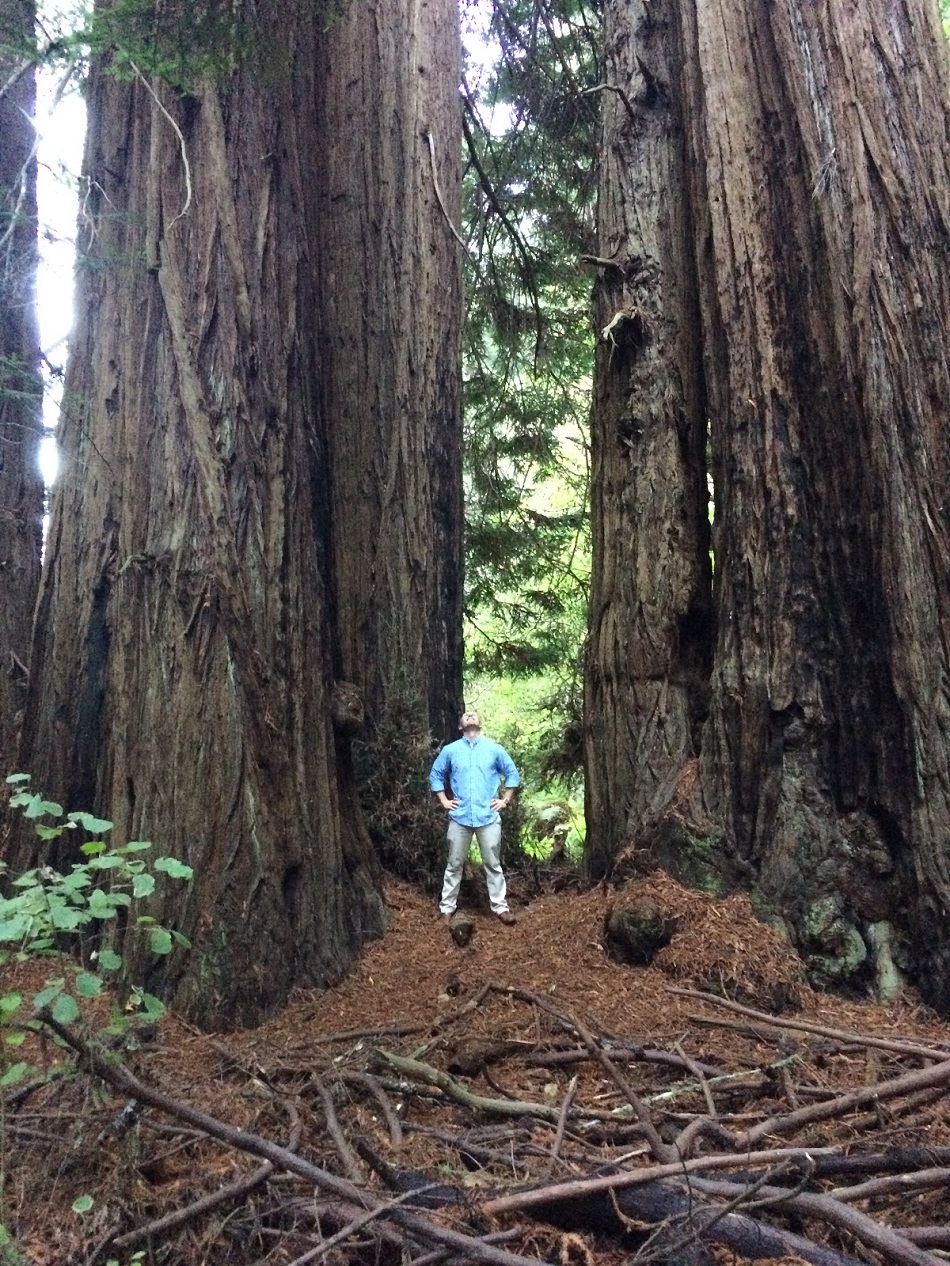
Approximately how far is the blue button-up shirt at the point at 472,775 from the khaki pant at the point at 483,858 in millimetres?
59

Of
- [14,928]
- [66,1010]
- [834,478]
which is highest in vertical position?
[834,478]

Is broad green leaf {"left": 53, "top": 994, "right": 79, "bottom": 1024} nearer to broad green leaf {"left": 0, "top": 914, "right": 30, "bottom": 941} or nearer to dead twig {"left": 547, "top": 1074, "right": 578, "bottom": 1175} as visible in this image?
broad green leaf {"left": 0, "top": 914, "right": 30, "bottom": 941}

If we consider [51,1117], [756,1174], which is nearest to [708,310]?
[756,1174]

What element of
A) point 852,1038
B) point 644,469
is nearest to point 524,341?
point 644,469

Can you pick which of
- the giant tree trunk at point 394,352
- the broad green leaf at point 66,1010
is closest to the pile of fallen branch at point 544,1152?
the broad green leaf at point 66,1010

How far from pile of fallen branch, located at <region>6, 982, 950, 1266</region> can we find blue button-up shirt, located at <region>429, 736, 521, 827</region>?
104 inches

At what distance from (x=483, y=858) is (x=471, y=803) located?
381mm

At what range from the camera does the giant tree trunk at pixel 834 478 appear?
183 inches

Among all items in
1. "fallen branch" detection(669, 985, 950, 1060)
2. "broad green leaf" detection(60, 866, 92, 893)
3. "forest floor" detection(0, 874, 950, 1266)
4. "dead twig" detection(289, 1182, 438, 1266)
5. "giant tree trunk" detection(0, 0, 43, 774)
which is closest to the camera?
"dead twig" detection(289, 1182, 438, 1266)

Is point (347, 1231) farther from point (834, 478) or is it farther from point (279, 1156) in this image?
point (834, 478)

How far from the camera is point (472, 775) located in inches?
265

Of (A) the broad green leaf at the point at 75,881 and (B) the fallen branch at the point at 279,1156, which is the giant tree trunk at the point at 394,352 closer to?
(A) the broad green leaf at the point at 75,881

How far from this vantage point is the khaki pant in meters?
6.50

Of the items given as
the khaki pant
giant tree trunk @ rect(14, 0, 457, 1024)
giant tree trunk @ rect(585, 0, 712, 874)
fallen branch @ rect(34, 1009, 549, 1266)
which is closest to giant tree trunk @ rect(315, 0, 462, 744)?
the khaki pant
